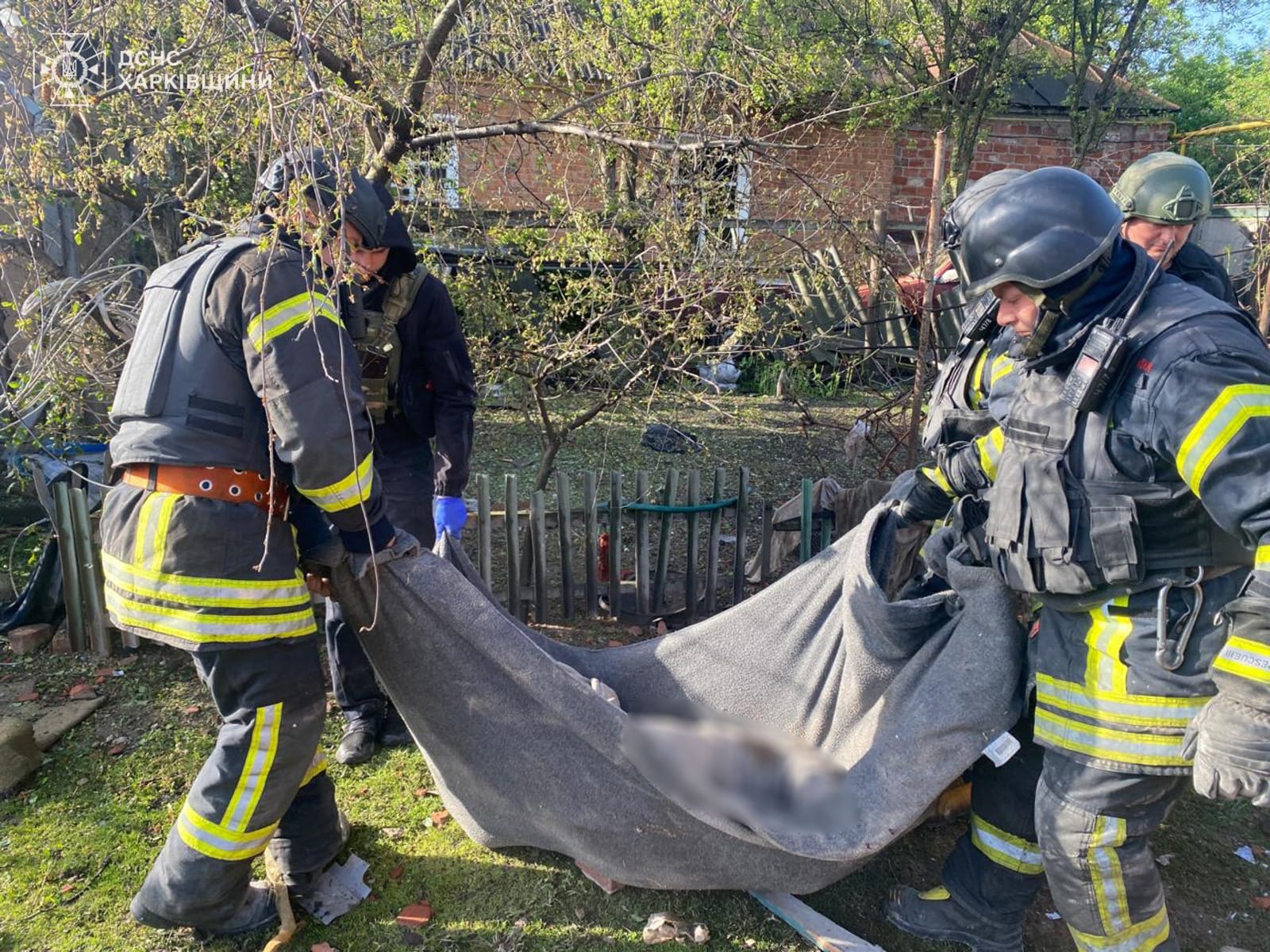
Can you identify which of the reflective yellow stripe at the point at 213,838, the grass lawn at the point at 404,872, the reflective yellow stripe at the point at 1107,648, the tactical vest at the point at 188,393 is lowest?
the grass lawn at the point at 404,872

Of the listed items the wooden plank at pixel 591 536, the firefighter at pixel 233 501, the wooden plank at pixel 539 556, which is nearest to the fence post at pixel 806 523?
the wooden plank at pixel 591 536

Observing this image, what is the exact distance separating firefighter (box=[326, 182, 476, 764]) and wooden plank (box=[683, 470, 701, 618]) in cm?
139

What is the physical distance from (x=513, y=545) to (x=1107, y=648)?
2.79m

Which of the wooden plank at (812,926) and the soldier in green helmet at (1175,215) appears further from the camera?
the soldier in green helmet at (1175,215)

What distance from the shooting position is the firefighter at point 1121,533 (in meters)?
1.74

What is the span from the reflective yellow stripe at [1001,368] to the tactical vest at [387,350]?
2085 mm

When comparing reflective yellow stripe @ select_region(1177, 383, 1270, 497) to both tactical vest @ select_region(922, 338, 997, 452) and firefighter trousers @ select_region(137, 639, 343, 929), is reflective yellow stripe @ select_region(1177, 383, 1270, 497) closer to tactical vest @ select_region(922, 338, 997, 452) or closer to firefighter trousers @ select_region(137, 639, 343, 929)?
tactical vest @ select_region(922, 338, 997, 452)

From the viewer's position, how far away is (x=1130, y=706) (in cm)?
196

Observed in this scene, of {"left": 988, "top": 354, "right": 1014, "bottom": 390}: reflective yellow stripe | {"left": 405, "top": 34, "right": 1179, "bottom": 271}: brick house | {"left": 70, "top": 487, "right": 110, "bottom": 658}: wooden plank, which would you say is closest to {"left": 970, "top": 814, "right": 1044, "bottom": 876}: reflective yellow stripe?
{"left": 988, "top": 354, "right": 1014, "bottom": 390}: reflective yellow stripe

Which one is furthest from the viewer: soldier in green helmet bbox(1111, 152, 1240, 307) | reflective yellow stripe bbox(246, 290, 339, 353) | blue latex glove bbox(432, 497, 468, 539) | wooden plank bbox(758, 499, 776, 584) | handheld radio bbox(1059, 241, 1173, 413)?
wooden plank bbox(758, 499, 776, 584)

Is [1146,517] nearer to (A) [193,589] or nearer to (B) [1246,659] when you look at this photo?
(B) [1246,659]

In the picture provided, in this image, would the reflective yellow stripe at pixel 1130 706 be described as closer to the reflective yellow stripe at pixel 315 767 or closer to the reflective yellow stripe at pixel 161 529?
the reflective yellow stripe at pixel 315 767

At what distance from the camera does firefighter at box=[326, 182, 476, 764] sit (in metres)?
3.28

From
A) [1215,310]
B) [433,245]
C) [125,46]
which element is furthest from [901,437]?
[125,46]
